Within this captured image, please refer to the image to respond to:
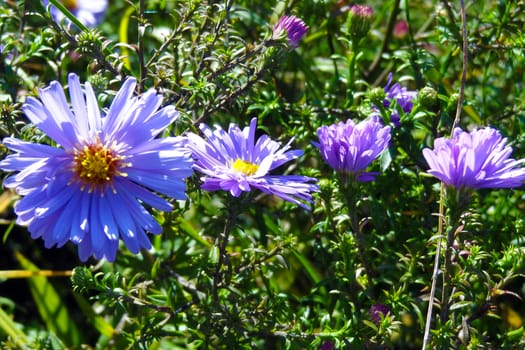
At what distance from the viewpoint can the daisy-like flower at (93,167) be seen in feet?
3.81

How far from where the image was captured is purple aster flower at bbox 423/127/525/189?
118 cm

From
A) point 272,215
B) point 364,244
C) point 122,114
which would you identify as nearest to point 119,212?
point 122,114

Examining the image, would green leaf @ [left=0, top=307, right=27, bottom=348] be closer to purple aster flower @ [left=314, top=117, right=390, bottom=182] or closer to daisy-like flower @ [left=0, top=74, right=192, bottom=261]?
daisy-like flower @ [left=0, top=74, right=192, bottom=261]

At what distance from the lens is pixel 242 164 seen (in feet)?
4.27

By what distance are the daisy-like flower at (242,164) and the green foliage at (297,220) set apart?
60 mm

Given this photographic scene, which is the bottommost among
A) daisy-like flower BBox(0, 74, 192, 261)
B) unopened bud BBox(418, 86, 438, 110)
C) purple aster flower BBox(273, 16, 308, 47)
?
daisy-like flower BBox(0, 74, 192, 261)

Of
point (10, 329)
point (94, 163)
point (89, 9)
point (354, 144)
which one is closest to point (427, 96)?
point (354, 144)

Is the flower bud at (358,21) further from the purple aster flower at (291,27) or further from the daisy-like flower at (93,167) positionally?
the daisy-like flower at (93,167)

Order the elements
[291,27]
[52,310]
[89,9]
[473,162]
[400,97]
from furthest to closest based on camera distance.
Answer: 1. [89,9]
2. [52,310]
3. [400,97]
4. [291,27]
5. [473,162]

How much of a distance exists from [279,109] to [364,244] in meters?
0.39

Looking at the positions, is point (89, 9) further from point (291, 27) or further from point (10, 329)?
point (291, 27)

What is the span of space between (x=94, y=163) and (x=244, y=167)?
0.86 feet

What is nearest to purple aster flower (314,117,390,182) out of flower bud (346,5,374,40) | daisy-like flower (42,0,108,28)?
flower bud (346,5,374,40)

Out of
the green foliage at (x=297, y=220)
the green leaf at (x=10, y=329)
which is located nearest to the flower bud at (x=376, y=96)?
the green foliage at (x=297, y=220)
